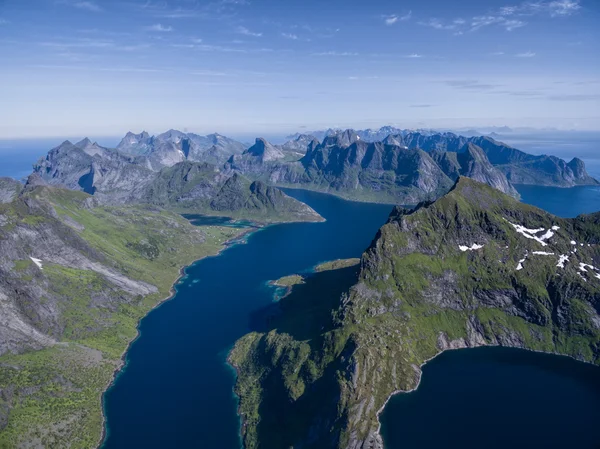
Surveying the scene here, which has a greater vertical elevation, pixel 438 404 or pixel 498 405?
pixel 498 405

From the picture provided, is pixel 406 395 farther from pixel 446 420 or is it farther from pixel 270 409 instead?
pixel 270 409

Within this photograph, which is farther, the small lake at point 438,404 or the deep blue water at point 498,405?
the small lake at point 438,404

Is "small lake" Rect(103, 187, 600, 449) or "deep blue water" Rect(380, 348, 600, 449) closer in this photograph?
"deep blue water" Rect(380, 348, 600, 449)

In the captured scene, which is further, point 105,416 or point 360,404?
point 105,416

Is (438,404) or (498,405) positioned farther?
(438,404)

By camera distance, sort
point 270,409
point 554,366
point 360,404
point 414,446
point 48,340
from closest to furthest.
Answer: point 414,446, point 360,404, point 270,409, point 554,366, point 48,340

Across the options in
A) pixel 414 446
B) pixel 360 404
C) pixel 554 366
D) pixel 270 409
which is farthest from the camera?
pixel 554 366

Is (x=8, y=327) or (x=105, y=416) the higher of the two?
(x=8, y=327)

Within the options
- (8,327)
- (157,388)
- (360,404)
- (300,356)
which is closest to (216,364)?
(157,388)
